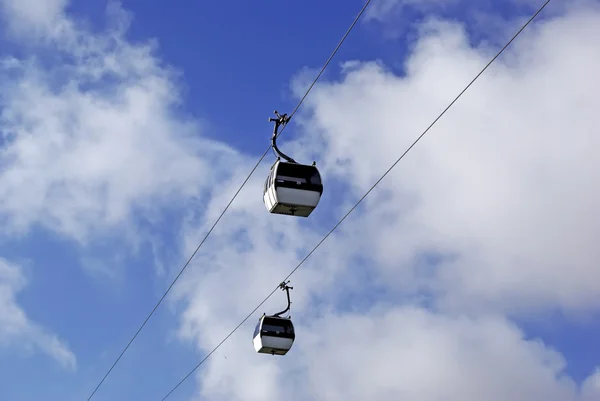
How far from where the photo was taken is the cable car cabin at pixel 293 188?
639 inches

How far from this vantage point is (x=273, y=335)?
24.1 metres

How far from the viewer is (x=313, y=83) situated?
16125 millimetres

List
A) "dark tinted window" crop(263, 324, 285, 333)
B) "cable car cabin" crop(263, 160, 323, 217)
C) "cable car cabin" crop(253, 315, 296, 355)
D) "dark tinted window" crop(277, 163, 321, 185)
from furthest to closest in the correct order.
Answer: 1. "dark tinted window" crop(263, 324, 285, 333)
2. "cable car cabin" crop(253, 315, 296, 355)
3. "dark tinted window" crop(277, 163, 321, 185)
4. "cable car cabin" crop(263, 160, 323, 217)

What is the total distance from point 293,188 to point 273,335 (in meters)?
8.64

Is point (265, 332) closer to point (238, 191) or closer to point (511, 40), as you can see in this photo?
point (238, 191)

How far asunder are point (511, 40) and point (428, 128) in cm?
257

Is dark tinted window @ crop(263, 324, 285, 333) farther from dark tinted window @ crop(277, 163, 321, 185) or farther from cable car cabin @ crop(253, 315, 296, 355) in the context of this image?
dark tinted window @ crop(277, 163, 321, 185)

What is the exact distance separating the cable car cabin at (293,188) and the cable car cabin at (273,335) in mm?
8165

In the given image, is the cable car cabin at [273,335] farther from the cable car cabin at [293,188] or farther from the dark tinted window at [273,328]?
the cable car cabin at [293,188]

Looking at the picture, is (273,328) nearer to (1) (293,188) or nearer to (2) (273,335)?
(2) (273,335)

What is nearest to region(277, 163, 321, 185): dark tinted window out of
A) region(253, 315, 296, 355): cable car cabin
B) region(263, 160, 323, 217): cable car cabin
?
region(263, 160, 323, 217): cable car cabin

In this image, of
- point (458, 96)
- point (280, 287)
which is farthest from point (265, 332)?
point (458, 96)

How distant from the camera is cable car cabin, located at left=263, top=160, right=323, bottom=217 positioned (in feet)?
53.2

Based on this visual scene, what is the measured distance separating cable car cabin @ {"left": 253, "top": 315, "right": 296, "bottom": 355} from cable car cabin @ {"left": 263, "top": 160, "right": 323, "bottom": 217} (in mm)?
8165
